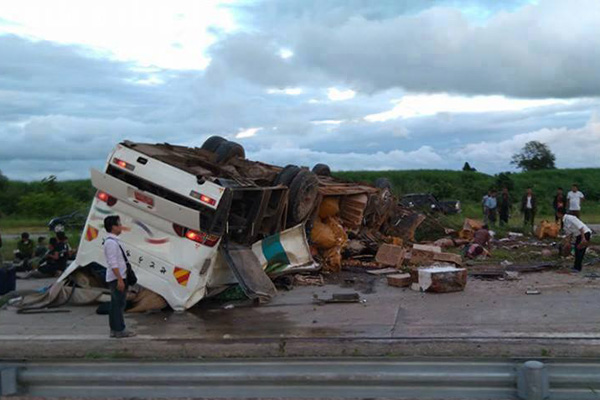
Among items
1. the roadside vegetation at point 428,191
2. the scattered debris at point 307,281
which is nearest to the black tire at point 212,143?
the scattered debris at point 307,281

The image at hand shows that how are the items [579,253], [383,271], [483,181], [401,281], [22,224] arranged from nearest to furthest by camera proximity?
[401,281] < [579,253] < [383,271] < [22,224] < [483,181]

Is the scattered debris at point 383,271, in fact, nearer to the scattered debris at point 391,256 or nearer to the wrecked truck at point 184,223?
the scattered debris at point 391,256

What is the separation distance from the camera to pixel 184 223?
29.0 feet

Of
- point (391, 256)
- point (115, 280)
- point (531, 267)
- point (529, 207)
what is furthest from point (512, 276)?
point (529, 207)

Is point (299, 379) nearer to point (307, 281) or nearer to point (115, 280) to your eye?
point (115, 280)

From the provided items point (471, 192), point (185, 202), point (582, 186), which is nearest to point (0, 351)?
point (185, 202)

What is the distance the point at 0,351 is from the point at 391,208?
1065 centimetres

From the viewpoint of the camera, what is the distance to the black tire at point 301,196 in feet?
36.7

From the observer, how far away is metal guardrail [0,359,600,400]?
4375 millimetres

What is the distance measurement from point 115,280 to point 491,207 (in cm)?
1584

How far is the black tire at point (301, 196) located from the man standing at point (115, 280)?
13.0 ft

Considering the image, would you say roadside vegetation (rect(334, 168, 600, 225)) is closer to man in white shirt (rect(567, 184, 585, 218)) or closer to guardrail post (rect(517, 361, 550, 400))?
man in white shirt (rect(567, 184, 585, 218))

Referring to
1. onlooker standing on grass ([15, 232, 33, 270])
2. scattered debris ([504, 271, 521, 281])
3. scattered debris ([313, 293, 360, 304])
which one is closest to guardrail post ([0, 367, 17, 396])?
scattered debris ([313, 293, 360, 304])

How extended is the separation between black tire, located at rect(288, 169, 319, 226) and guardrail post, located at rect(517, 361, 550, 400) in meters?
7.06
